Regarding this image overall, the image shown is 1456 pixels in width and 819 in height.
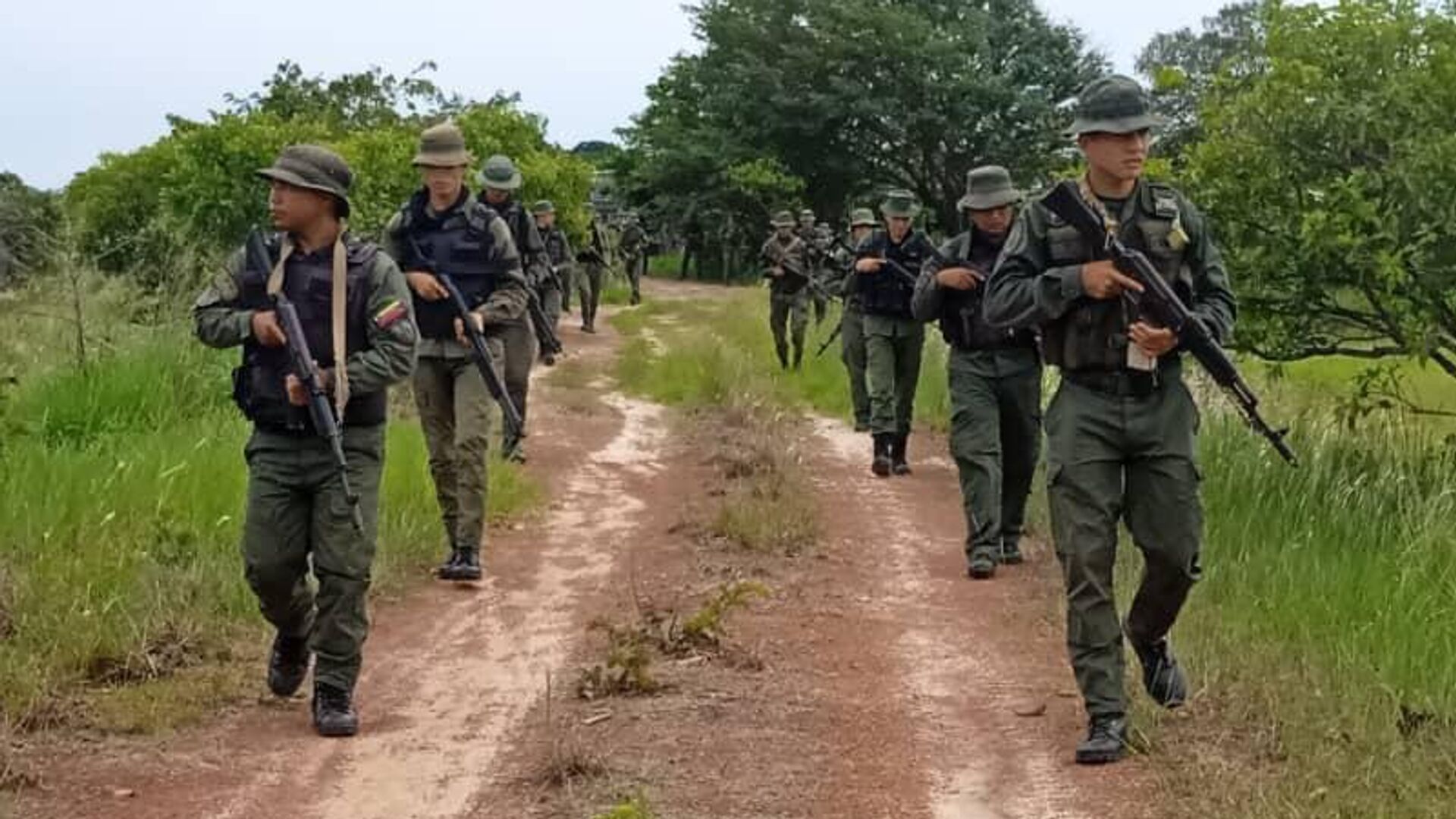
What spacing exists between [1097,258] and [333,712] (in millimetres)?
2821

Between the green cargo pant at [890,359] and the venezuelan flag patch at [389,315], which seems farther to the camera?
the green cargo pant at [890,359]

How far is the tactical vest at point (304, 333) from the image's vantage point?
595cm

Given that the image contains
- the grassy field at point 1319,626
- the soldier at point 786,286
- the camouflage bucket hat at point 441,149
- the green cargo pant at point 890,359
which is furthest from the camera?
the soldier at point 786,286

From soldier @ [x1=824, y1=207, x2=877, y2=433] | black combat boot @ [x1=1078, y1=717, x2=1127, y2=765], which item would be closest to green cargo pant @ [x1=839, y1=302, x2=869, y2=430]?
soldier @ [x1=824, y1=207, x2=877, y2=433]

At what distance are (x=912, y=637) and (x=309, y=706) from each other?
8.15 feet

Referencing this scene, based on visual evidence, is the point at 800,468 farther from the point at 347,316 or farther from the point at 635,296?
the point at 635,296

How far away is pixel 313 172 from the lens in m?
5.98

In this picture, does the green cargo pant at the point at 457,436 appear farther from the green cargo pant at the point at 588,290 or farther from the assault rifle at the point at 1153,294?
the green cargo pant at the point at 588,290

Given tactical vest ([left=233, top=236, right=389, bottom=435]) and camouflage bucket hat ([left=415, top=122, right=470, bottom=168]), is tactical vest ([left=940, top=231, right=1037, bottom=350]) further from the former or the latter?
tactical vest ([left=233, top=236, right=389, bottom=435])

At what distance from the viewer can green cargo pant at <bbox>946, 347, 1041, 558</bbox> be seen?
29.0ft

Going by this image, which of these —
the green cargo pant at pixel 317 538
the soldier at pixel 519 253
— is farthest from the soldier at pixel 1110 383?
the soldier at pixel 519 253

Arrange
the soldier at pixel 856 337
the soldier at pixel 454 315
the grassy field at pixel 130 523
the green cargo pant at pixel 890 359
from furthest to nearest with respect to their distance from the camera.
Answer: the soldier at pixel 856 337
the green cargo pant at pixel 890 359
the soldier at pixel 454 315
the grassy field at pixel 130 523

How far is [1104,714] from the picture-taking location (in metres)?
5.57

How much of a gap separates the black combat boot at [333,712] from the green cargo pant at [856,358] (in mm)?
7956
